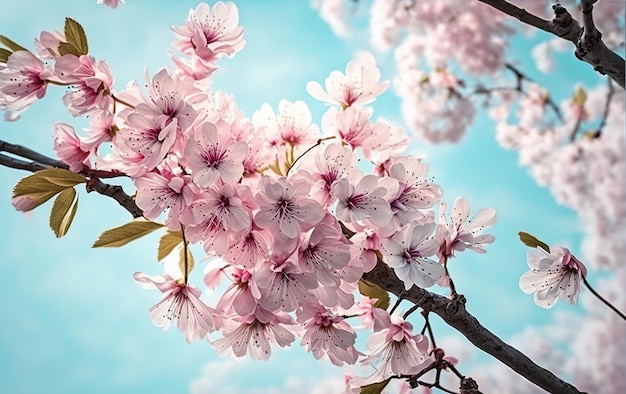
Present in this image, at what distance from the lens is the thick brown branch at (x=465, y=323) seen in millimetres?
560

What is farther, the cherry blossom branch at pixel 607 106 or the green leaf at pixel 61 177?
the cherry blossom branch at pixel 607 106

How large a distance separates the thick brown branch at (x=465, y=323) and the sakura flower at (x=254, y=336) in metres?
0.08

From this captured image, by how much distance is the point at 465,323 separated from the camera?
0.57m

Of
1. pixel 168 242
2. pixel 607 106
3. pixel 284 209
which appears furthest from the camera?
pixel 607 106

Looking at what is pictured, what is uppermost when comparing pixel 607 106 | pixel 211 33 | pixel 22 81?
pixel 607 106

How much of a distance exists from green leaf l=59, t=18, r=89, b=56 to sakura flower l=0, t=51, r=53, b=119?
0.11 feet

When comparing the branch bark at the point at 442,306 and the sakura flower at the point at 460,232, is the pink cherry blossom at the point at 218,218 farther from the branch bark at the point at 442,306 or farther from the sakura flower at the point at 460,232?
the sakura flower at the point at 460,232

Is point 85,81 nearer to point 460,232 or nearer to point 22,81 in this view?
point 22,81

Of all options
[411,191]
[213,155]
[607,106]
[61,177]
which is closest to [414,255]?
[411,191]

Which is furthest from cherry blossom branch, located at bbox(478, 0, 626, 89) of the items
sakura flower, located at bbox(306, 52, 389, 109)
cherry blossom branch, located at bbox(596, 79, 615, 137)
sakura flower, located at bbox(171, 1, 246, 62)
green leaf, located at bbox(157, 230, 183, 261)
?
cherry blossom branch, located at bbox(596, 79, 615, 137)

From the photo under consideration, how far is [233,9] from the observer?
62 centimetres

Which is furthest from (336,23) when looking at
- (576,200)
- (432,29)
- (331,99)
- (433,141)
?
(331,99)

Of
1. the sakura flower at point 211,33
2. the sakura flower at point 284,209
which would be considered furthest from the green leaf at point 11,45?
the sakura flower at point 284,209

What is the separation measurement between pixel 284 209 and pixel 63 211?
0.18 metres
